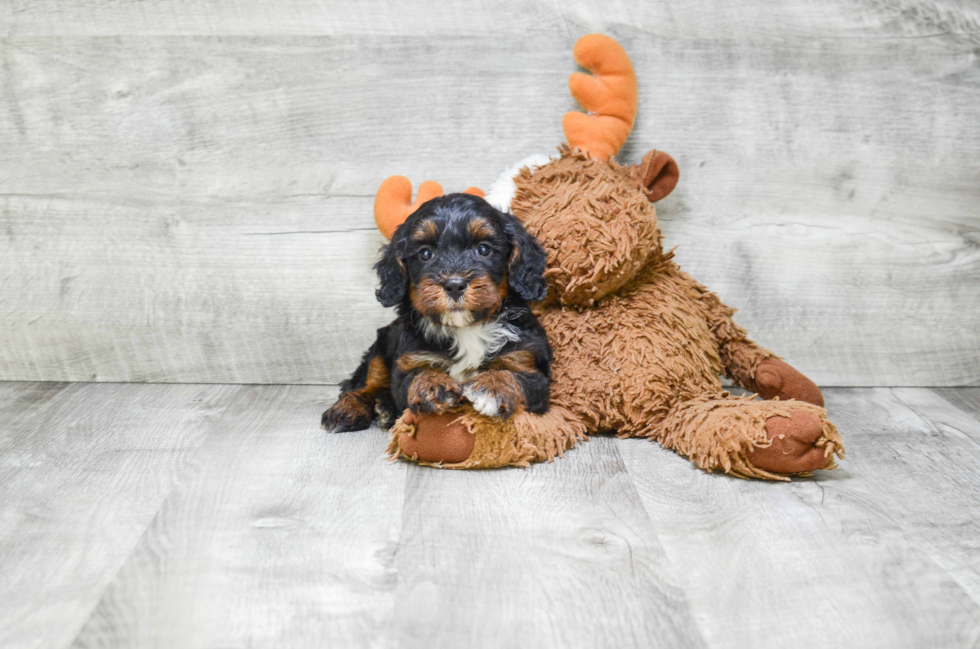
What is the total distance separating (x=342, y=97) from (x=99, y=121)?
2.82 ft

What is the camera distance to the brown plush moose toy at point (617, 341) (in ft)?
7.11

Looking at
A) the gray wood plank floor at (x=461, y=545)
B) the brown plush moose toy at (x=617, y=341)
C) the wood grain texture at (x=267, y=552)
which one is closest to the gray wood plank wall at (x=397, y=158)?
the brown plush moose toy at (x=617, y=341)

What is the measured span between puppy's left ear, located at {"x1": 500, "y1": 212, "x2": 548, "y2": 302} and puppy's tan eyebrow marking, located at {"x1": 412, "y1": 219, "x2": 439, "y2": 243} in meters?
0.19

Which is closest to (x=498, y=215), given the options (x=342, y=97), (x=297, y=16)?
(x=342, y=97)

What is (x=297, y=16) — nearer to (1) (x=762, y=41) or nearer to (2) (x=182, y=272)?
(2) (x=182, y=272)

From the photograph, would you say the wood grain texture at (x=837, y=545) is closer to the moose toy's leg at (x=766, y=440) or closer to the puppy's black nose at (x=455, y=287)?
the moose toy's leg at (x=766, y=440)

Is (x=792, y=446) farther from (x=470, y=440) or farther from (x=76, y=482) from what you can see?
(x=76, y=482)

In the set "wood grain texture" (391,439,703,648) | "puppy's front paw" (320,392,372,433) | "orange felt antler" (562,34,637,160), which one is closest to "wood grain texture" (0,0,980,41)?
"orange felt antler" (562,34,637,160)

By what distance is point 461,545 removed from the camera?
1.80m

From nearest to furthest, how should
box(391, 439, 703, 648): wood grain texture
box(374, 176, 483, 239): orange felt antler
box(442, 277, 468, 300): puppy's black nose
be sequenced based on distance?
box(391, 439, 703, 648): wood grain texture, box(442, 277, 468, 300): puppy's black nose, box(374, 176, 483, 239): orange felt antler

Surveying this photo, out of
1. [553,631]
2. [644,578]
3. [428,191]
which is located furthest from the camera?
[428,191]

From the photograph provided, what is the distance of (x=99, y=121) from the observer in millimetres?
2871

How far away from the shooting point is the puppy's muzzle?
2.01 metres

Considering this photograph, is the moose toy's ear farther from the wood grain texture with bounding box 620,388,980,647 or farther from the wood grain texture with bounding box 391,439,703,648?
the wood grain texture with bounding box 391,439,703,648
